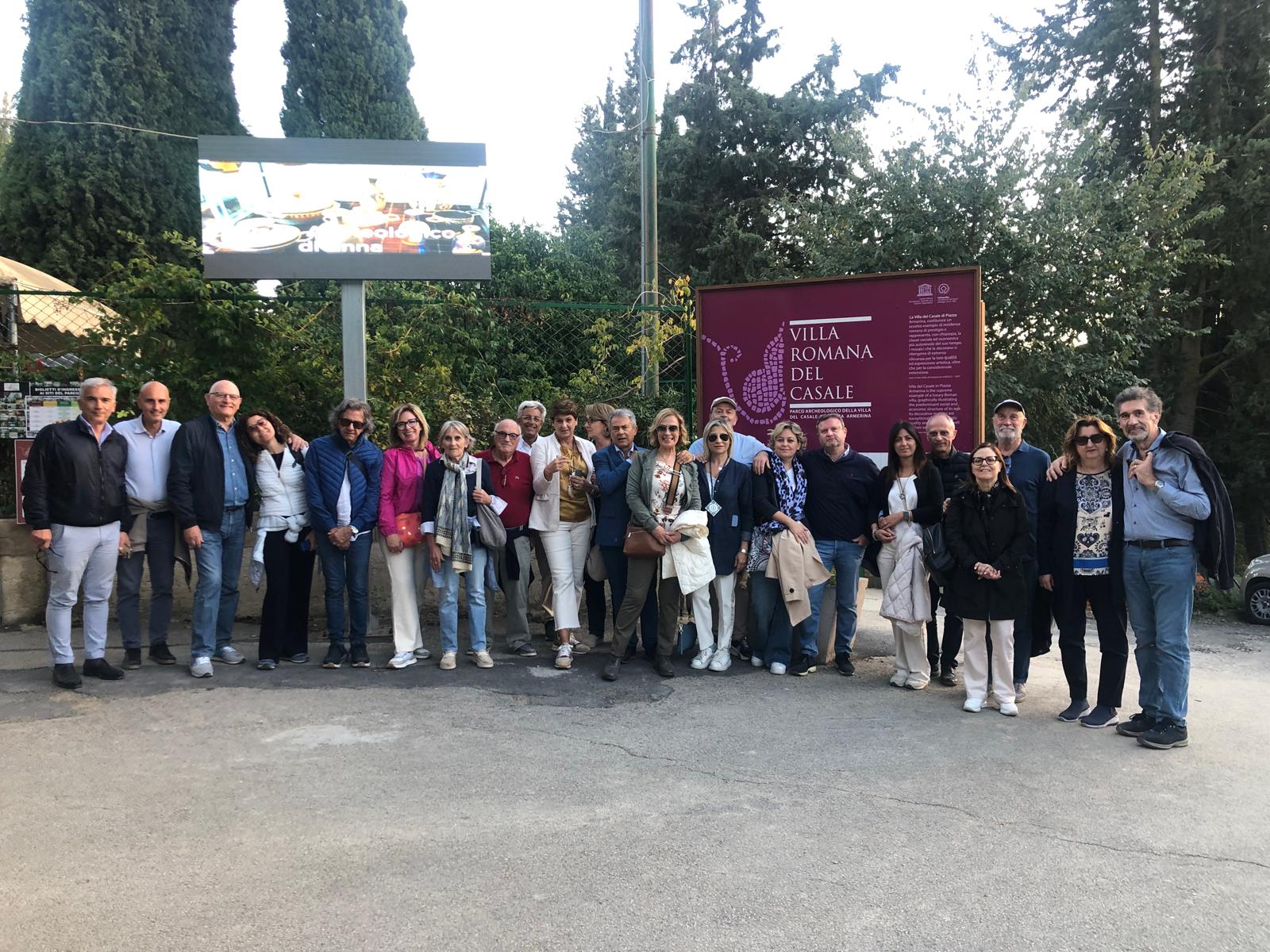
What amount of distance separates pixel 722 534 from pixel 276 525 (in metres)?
3.12

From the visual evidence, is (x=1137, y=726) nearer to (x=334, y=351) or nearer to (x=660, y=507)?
(x=660, y=507)

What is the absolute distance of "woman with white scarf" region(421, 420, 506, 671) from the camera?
254 inches

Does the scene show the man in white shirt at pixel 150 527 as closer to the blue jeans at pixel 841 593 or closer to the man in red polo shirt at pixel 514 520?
the man in red polo shirt at pixel 514 520

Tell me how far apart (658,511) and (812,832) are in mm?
2944

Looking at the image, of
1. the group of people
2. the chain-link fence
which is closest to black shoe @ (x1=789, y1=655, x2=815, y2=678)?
the group of people

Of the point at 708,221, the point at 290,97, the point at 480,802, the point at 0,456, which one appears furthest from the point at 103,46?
the point at 480,802

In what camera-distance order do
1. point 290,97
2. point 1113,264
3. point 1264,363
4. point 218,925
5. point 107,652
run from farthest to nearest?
point 290,97
point 1264,363
point 1113,264
point 107,652
point 218,925

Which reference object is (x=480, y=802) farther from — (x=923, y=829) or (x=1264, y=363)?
(x=1264, y=363)

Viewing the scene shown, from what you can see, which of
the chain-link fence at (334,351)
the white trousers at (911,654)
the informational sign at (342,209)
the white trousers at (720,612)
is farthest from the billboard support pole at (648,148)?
the white trousers at (911,654)

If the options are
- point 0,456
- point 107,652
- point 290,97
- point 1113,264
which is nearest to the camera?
point 107,652

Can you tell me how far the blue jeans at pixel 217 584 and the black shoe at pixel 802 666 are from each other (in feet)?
13.0

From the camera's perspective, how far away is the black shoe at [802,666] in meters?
6.52

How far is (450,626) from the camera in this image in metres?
6.59

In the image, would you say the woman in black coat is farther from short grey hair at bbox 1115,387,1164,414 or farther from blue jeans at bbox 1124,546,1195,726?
short grey hair at bbox 1115,387,1164,414
